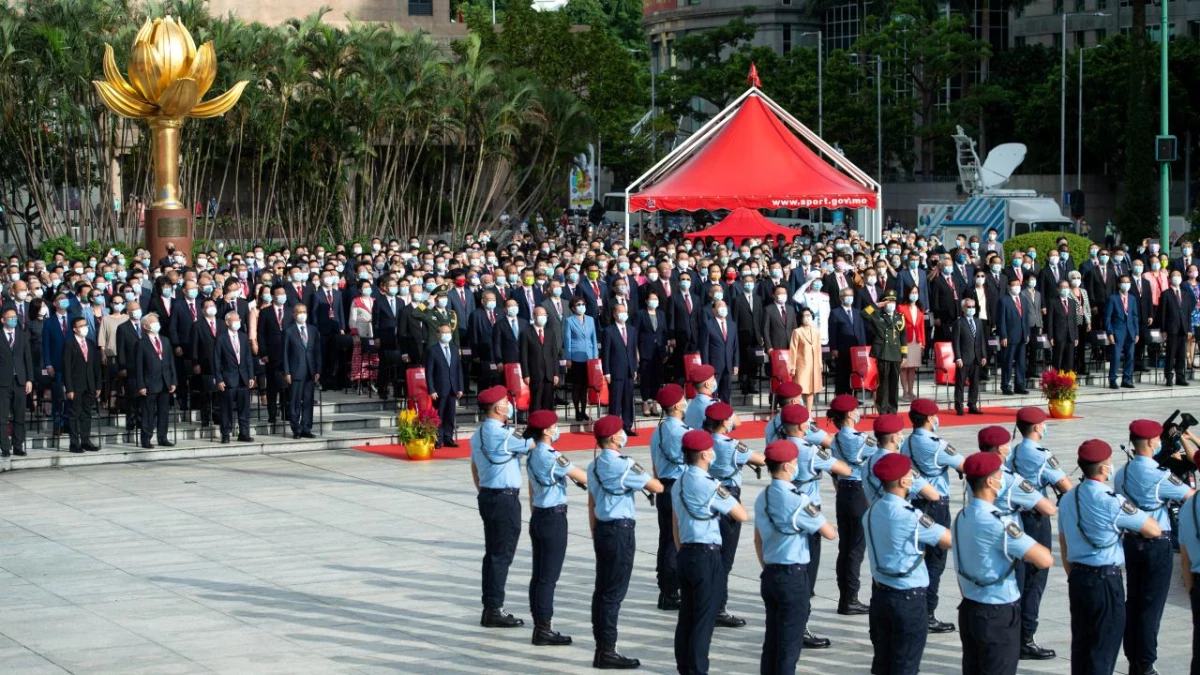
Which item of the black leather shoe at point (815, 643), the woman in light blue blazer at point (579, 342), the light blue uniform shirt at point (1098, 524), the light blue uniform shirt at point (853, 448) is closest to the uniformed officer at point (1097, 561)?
the light blue uniform shirt at point (1098, 524)

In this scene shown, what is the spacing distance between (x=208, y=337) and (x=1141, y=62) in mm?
35281

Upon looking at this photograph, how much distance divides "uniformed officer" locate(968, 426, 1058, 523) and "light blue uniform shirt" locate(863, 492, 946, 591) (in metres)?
1.42

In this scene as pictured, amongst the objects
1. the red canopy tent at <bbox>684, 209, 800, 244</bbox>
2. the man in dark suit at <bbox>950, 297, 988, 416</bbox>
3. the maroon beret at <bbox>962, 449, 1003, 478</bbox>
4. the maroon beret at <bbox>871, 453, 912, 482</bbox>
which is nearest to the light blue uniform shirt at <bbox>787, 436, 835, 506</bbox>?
the maroon beret at <bbox>871, 453, 912, 482</bbox>

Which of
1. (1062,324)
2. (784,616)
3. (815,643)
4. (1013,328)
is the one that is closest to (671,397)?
(815,643)

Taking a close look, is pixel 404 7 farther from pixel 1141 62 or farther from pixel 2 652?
pixel 2 652

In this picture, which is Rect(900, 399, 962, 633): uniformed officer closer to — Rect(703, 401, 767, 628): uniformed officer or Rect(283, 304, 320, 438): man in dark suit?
Rect(703, 401, 767, 628): uniformed officer

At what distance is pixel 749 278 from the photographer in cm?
2536

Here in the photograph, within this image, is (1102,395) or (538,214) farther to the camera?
(538,214)

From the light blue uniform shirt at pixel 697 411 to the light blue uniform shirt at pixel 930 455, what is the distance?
188cm

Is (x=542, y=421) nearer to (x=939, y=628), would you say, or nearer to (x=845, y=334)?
(x=939, y=628)

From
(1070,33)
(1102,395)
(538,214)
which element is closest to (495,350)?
(1102,395)

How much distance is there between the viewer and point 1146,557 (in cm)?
1134

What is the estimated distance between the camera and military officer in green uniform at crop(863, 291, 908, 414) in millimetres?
23172

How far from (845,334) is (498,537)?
467 inches
